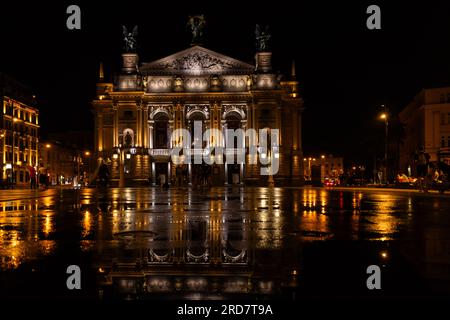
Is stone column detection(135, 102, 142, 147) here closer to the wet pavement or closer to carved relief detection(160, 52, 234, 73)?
carved relief detection(160, 52, 234, 73)

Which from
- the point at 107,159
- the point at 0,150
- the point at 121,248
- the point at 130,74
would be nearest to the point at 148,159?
the point at 107,159

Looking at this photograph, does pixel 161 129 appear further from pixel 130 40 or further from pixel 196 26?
pixel 196 26

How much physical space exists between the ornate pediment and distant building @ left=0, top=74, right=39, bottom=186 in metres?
22.4

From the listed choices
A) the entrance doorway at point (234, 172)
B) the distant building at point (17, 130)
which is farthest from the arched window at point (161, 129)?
the distant building at point (17, 130)

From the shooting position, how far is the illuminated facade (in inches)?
3302

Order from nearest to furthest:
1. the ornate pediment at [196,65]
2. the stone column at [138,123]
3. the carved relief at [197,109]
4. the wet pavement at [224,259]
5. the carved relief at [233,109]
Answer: the wet pavement at [224,259]
the stone column at [138,123]
the ornate pediment at [196,65]
the carved relief at [233,109]
the carved relief at [197,109]

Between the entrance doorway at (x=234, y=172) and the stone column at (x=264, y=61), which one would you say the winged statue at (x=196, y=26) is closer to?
the stone column at (x=264, y=61)

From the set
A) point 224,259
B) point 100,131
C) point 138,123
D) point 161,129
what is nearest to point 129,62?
point 138,123

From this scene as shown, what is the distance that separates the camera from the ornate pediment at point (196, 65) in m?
84.9

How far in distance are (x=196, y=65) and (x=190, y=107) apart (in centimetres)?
669

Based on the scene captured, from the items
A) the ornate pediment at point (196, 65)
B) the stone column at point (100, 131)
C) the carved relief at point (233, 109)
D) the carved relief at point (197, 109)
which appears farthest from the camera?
the stone column at point (100, 131)

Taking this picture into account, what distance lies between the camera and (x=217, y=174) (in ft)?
276

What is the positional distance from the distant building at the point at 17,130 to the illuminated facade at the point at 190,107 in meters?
16.2

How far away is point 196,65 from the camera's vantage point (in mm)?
85312
